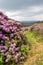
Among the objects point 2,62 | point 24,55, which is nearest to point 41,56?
point 24,55

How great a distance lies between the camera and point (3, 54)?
12.6 metres

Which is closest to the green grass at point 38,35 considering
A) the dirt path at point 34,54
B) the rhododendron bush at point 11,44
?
the dirt path at point 34,54

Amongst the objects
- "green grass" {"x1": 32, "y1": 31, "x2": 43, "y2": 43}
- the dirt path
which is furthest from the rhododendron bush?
"green grass" {"x1": 32, "y1": 31, "x2": 43, "y2": 43}

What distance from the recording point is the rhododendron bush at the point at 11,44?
498 inches

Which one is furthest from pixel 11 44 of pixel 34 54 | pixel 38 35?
pixel 38 35

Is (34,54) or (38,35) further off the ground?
(38,35)

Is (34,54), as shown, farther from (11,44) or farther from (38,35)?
(38,35)

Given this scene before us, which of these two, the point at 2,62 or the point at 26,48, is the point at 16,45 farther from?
the point at 2,62

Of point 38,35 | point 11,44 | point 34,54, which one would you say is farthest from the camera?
point 38,35

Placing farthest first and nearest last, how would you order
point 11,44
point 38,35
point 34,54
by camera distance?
point 38,35
point 34,54
point 11,44

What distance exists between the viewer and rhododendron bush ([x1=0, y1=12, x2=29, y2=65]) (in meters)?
12.6

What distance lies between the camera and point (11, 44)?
13523mm

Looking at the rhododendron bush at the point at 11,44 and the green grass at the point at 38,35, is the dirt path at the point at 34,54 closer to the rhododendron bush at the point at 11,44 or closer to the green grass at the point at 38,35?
the rhododendron bush at the point at 11,44

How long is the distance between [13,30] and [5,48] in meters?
2.07
